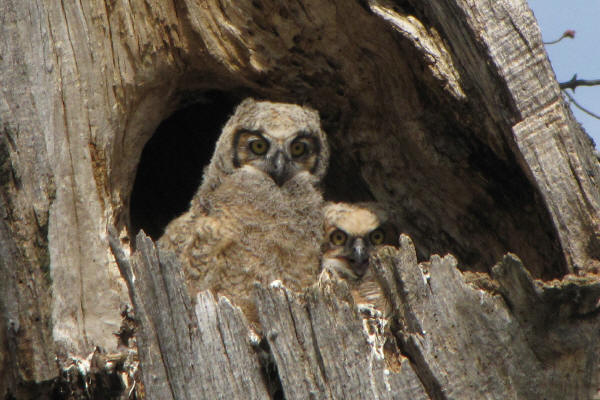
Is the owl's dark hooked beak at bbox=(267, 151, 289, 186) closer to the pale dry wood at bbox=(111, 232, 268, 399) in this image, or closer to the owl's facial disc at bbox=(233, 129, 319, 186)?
the owl's facial disc at bbox=(233, 129, 319, 186)

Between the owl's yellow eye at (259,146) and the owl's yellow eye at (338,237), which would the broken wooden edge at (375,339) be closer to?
the owl's yellow eye at (338,237)

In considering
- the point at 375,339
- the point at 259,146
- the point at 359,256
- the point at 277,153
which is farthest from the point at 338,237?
the point at 375,339

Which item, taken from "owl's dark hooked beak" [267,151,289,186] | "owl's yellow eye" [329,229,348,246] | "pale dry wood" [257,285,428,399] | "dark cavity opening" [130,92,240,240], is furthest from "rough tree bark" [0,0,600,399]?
"dark cavity opening" [130,92,240,240]

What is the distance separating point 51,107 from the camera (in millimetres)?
3084

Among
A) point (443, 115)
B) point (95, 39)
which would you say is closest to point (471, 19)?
point (443, 115)

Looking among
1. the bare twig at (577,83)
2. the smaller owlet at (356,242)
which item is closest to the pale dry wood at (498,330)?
the smaller owlet at (356,242)

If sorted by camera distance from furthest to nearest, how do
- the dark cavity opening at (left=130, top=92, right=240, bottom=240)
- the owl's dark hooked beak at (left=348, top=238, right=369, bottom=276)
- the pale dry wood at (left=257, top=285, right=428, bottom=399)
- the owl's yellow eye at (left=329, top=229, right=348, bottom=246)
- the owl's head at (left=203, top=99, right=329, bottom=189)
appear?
1. the dark cavity opening at (left=130, top=92, right=240, bottom=240)
2. the owl's head at (left=203, top=99, right=329, bottom=189)
3. the owl's yellow eye at (left=329, top=229, right=348, bottom=246)
4. the owl's dark hooked beak at (left=348, top=238, right=369, bottom=276)
5. the pale dry wood at (left=257, top=285, right=428, bottom=399)

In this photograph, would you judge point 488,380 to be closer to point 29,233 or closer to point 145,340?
point 145,340

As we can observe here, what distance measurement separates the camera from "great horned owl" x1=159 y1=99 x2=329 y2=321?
353 centimetres

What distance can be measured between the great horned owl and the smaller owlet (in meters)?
0.10

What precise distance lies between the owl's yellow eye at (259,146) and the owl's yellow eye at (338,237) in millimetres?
617

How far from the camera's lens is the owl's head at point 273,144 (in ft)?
13.6

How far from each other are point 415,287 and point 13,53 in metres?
1.85

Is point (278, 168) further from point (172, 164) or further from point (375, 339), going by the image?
point (375, 339)
